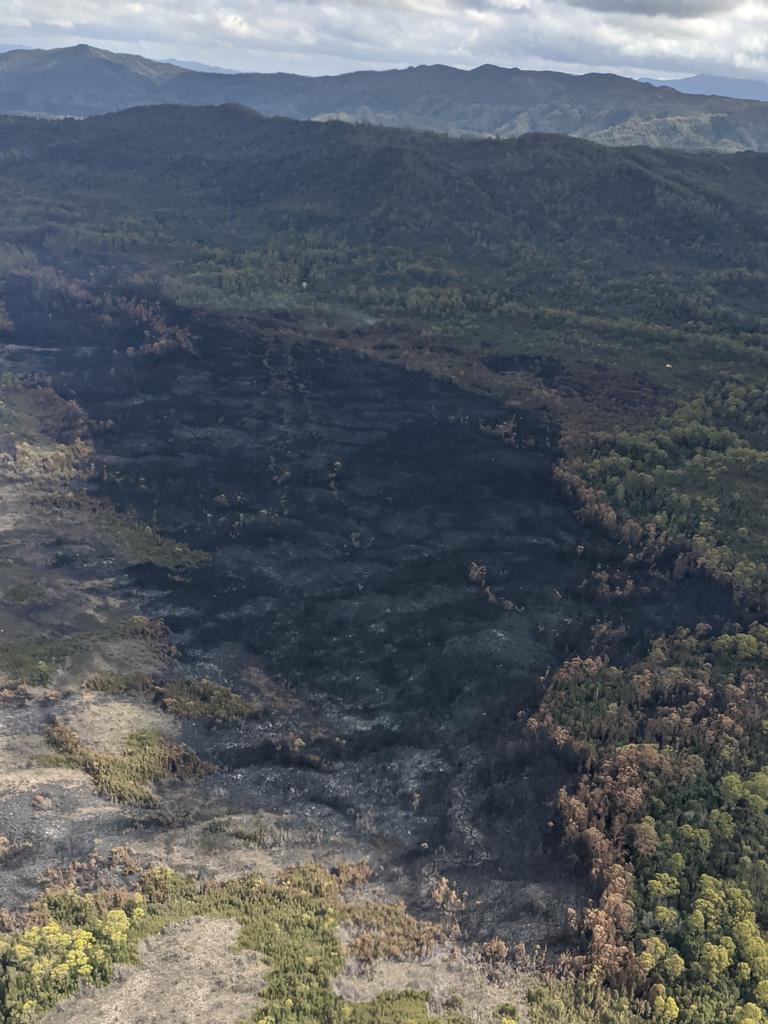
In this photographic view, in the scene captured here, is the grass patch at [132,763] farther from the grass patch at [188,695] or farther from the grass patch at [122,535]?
the grass patch at [122,535]

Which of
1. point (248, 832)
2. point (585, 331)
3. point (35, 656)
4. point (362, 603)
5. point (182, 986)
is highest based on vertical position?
point (585, 331)

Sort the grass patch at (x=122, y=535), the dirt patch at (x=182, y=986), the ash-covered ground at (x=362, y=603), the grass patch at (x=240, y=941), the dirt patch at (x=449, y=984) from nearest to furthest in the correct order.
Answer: the dirt patch at (x=182, y=986) < the grass patch at (x=240, y=941) < the dirt patch at (x=449, y=984) < the ash-covered ground at (x=362, y=603) < the grass patch at (x=122, y=535)

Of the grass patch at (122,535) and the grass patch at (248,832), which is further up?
the grass patch at (122,535)

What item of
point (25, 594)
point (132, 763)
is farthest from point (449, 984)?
point (25, 594)

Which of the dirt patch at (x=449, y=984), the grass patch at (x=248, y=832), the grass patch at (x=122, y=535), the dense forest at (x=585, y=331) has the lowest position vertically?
the grass patch at (x=248, y=832)

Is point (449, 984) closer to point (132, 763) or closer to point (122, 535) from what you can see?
point (132, 763)

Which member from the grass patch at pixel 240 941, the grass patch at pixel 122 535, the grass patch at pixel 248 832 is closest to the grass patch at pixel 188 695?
the grass patch at pixel 248 832

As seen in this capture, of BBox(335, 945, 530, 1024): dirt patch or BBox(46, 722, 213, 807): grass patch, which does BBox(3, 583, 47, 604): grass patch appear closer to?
BBox(46, 722, 213, 807): grass patch
